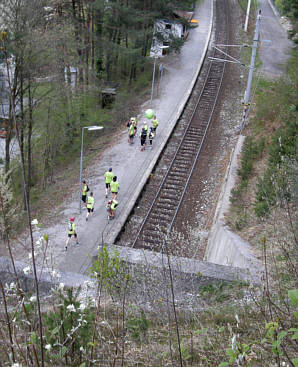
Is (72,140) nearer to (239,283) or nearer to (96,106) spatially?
(96,106)

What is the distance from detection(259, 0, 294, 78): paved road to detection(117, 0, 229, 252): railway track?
159 inches

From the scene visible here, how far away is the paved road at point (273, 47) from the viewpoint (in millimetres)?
32469

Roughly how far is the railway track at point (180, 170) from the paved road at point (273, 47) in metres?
4.03

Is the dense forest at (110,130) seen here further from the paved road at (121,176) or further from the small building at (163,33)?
the paved road at (121,176)

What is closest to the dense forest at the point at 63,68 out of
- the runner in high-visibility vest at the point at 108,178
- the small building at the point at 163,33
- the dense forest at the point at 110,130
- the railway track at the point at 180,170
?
the dense forest at the point at 110,130

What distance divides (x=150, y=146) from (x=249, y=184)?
6738mm

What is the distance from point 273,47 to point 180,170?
23.4 metres

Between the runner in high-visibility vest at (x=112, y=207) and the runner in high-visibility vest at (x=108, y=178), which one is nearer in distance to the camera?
the runner in high-visibility vest at (x=112, y=207)

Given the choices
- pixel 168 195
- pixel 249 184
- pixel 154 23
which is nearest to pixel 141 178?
pixel 168 195

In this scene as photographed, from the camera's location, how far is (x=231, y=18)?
149 feet

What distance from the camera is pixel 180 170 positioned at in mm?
19781

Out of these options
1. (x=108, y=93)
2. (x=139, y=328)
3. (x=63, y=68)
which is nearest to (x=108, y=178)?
(x=63, y=68)

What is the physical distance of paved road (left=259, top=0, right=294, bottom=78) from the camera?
1278 inches

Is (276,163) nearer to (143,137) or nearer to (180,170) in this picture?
(180,170)
